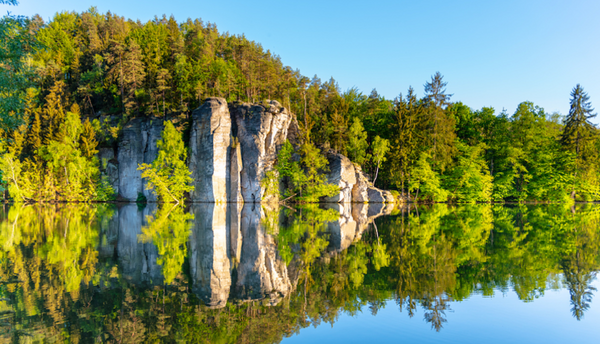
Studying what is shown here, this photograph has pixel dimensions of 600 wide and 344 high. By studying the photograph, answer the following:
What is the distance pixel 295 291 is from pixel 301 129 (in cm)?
4395

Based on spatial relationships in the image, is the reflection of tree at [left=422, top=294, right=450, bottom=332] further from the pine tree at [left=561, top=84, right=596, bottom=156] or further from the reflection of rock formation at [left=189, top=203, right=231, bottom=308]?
the pine tree at [left=561, top=84, right=596, bottom=156]

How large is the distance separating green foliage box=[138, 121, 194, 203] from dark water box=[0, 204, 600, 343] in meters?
29.5

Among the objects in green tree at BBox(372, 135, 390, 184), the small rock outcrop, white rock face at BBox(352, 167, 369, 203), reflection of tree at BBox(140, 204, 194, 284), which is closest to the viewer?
reflection of tree at BBox(140, 204, 194, 284)

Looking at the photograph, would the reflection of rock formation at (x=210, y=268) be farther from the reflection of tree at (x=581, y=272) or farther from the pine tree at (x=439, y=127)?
the pine tree at (x=439, y=127)

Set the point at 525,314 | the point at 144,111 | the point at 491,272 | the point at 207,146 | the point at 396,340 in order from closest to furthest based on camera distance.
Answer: the point at 396,340
the point at 525,314
the point at 491,272
the point at 207,146
the point at 144,111

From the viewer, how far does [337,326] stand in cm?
603

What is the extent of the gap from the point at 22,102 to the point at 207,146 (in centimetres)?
3506

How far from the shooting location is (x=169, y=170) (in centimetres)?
4247

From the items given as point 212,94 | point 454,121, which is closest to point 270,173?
point 212,94

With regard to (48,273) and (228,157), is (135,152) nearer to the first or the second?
(228,157)

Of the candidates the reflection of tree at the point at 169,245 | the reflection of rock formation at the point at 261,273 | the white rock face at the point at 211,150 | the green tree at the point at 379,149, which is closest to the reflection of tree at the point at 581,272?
the reflection of rock formation at the point at 261,273

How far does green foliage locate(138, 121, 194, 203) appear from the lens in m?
42.0

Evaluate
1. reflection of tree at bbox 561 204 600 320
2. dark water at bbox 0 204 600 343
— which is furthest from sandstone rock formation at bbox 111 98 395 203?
reflection of tree at bbox 561 204 600 320

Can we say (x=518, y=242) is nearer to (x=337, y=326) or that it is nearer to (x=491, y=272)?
(x=491, y=272)
